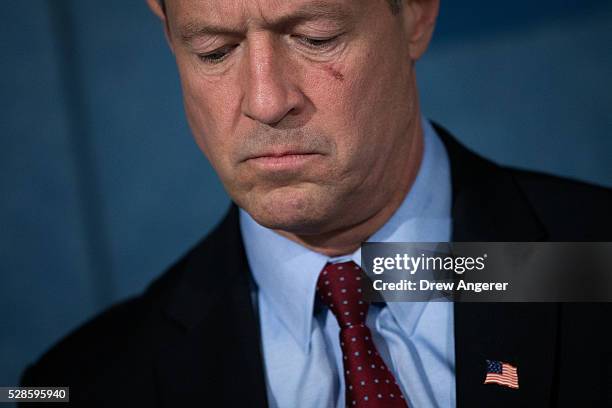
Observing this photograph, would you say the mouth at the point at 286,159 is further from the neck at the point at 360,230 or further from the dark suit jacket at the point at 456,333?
the dark suit jacket at the point at 456,333

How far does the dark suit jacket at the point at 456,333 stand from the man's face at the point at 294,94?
0.25 meters

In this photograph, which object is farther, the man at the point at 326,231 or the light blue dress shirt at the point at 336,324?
the light blue dress shirt at the point at 336,324

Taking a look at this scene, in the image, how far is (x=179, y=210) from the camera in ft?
7.26

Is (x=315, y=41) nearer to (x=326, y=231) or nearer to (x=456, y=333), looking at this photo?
(x=326, y=231)

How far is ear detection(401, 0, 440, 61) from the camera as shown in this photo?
4.66 feet

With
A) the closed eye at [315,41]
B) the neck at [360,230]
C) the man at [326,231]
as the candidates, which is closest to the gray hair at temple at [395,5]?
the man at [326,231]

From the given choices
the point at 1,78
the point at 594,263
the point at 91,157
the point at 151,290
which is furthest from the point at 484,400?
the point at 1,78

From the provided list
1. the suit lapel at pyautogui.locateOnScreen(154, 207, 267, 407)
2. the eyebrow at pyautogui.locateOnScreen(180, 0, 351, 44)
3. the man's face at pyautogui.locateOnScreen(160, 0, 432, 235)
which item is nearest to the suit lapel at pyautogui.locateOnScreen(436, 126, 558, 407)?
the man's face at pyautogui.locateOnScreen(160, 0, 432, 235)

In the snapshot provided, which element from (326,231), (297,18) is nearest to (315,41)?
(297,18)

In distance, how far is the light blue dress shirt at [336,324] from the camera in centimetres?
139

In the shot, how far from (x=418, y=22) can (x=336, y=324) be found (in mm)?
516

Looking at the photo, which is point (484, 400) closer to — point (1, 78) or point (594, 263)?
point (594, 263)

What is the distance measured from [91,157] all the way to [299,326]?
0.96 metres

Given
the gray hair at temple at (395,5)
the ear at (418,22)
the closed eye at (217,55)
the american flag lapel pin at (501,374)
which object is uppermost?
the ear at (418,22)
